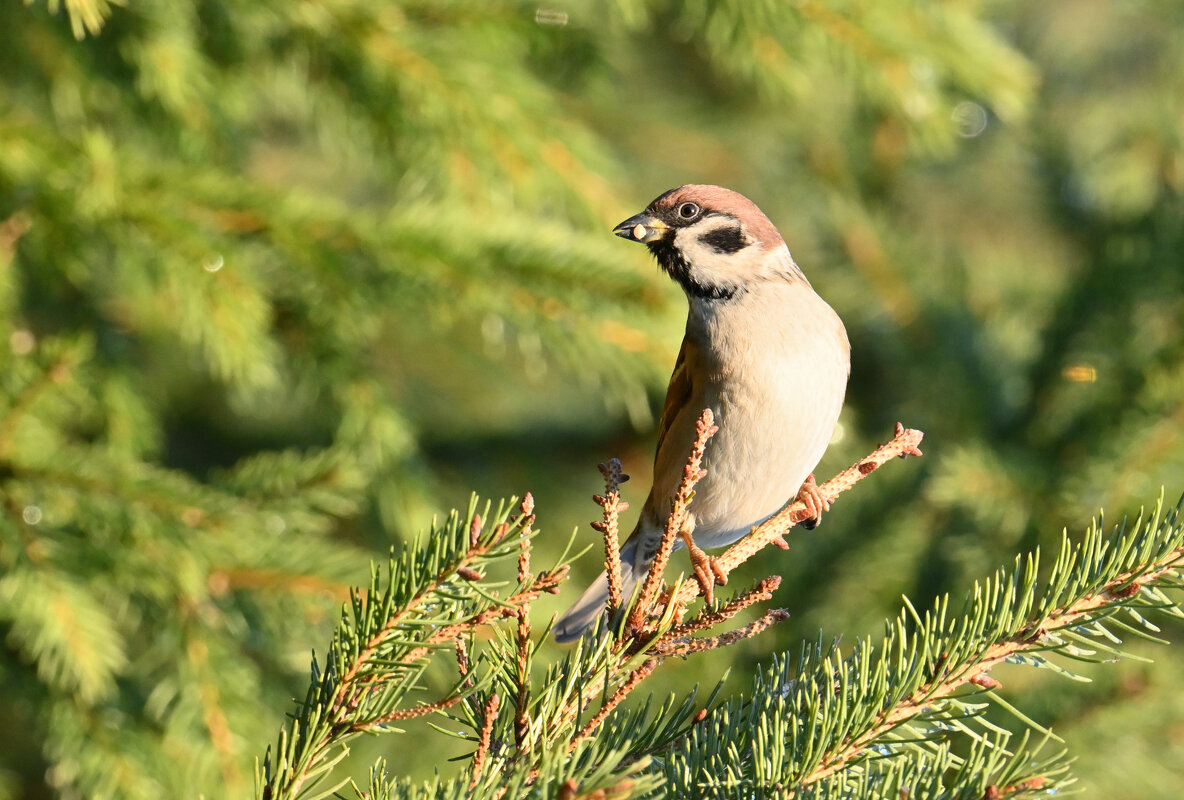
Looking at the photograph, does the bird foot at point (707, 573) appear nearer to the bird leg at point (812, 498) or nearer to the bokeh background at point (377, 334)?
the bird leg at point (812, 498)

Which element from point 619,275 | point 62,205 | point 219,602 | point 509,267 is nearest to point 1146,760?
point 619,275

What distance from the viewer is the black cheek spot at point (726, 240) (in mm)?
2807

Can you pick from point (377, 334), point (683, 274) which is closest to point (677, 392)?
point (683, 274)

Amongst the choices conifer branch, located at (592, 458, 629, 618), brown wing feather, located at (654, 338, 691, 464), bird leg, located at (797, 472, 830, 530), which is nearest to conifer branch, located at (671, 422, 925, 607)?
bird leg, located at (797, 472, 830, 530)

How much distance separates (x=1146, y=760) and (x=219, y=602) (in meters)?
2.72

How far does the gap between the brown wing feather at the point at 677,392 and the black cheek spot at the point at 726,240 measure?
0.82ft

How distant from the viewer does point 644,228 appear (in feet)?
8.93

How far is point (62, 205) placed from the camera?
2.84m

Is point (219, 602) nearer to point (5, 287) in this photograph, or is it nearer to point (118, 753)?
point (118, 753)

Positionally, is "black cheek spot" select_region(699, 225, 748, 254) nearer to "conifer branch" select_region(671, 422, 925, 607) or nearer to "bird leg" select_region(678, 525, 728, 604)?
"conifer branch" select_region(671, 422, 925, 607)

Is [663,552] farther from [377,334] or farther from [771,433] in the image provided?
[377,334]

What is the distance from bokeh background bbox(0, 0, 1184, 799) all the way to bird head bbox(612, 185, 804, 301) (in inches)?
11.3

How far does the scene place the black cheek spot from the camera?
2807 millimetres

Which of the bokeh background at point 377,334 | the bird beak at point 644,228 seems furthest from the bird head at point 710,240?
the bokeh background at point 377,334
